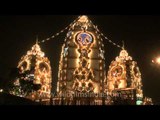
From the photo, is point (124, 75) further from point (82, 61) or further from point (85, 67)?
point (82, 61)

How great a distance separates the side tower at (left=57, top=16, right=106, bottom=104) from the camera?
32562 millimetres

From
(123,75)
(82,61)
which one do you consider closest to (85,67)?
(82,61)

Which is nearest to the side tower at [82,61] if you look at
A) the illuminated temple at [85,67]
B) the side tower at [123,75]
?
the illuminated temple at [85,67]

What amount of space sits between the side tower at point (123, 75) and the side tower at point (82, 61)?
1678mm

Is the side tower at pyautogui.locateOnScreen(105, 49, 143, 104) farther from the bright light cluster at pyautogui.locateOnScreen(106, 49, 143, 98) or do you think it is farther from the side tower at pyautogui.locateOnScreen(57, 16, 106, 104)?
the side tower at pyautogui.locateOnScreen(57, 16, 106, 104)

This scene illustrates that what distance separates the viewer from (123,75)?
34.0 m

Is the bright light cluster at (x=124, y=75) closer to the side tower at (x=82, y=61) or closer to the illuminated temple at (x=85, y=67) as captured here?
the illuminated temple at (x=85, y=67)

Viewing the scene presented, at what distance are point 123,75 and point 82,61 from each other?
5.22m

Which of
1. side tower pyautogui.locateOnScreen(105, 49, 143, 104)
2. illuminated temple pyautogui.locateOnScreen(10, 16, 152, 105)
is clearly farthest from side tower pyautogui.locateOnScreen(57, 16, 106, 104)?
side tower pyautogui.locateOnScreen(105, 49, 143, 104)

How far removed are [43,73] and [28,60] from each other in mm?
2277

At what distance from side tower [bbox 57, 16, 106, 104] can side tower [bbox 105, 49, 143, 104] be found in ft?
5.51

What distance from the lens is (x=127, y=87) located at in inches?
1304

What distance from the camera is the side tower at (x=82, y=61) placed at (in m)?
32.6

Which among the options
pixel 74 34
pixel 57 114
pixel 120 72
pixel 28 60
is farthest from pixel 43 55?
pixel 57 114
